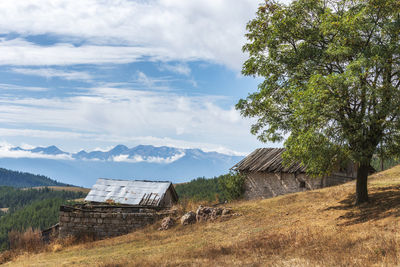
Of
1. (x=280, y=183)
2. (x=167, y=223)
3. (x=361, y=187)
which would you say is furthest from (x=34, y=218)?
(x=361, y=187)

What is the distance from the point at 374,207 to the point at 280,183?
1739 centimetres

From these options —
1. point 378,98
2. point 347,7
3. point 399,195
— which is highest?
point 347,7

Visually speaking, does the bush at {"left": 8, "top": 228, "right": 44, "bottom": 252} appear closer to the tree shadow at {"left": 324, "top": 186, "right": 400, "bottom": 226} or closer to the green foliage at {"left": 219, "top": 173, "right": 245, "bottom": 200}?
the tree shadow at {"left": 324, "top": 186, "right": 400, "bottom": 226}

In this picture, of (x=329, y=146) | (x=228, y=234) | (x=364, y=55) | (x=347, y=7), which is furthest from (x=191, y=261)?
(x=347, y=7)

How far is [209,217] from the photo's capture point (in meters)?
22.0

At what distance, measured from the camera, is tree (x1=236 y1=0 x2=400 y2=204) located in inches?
596

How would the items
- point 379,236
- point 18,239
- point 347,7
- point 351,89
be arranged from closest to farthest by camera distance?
point 379,236 < point 351,89 < point 347,7 < point 18,239

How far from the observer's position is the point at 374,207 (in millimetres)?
16984

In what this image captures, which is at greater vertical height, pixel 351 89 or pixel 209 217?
pixel 351 89

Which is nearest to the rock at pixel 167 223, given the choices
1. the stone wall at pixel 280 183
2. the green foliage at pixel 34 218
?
the stone wall at pixel 280 183

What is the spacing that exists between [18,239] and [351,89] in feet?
79.6

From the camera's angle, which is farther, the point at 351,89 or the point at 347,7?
the point at 347,7

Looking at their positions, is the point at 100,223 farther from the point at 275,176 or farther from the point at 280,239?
the point at 275,176

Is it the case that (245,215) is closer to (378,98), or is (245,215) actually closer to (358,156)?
(358,156)
